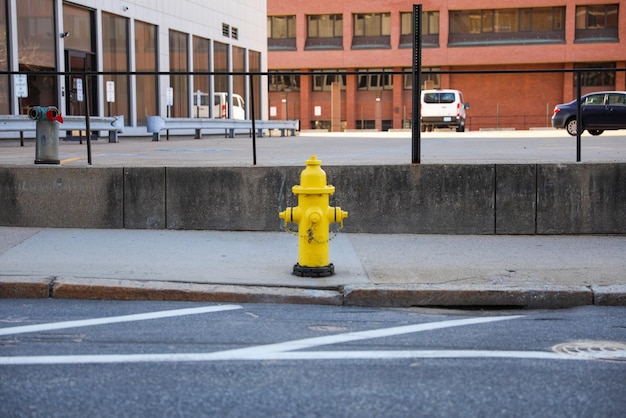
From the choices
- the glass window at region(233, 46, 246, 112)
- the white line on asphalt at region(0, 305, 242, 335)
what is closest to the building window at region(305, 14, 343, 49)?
the glass window at region(233, 46, 246, 112)

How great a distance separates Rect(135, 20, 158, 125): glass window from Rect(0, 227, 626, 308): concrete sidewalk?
832 inches

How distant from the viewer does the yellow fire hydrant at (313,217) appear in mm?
7285

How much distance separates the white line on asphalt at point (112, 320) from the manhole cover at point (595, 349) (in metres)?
2.54

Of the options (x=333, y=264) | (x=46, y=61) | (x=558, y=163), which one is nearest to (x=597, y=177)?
(x=558, y=163)

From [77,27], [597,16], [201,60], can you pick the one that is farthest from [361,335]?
[597,16]

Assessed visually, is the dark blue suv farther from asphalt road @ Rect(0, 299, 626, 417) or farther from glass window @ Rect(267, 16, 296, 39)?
glass window @ Rect(267, 16, 296, 39)

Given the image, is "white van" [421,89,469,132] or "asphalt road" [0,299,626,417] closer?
"asphalt road" [0,299,626,417]

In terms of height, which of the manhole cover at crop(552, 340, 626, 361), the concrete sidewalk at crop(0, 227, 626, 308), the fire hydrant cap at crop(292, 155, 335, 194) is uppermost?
the fire hydrant cap at crop(292, 155, 335, 194)

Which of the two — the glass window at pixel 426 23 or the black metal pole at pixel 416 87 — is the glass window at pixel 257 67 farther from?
the black metal pole at pixel 416 87

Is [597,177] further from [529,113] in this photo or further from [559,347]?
[529,113]

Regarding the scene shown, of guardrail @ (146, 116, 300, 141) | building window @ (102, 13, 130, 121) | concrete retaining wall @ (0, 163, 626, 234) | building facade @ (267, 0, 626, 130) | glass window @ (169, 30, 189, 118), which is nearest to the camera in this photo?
concrete retaining wall @ (0, 163, 626, 234)

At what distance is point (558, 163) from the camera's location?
1017 cm

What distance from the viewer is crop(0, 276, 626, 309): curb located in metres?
6.98

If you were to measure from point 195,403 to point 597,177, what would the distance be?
7280 mm
